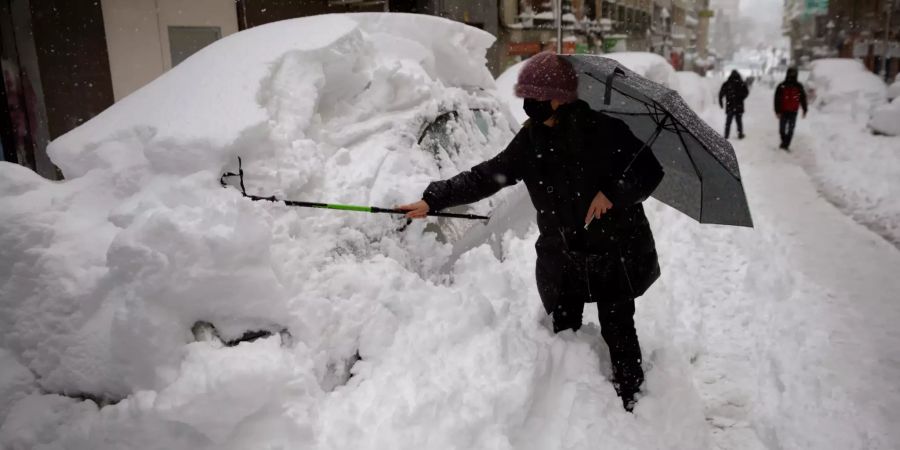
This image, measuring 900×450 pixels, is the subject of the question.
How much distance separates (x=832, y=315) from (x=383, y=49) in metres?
3.79

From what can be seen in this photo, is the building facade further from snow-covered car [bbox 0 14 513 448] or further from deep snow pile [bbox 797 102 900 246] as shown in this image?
snow-covered car [bbox 0 14 513 448]

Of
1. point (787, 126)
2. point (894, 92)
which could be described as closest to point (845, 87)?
point (894, 92)

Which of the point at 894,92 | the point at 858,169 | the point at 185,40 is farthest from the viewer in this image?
the point at 894,92

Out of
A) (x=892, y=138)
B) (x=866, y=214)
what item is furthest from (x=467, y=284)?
(x=892, y=138)

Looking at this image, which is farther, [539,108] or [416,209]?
[416,209]

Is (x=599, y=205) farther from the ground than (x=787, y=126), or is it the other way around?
(x=599, y=205)

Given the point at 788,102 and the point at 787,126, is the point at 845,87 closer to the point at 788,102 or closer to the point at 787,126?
the point at 787,126

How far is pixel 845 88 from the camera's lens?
19.2 metres

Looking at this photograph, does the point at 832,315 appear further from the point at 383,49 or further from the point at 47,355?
the point at 47,355

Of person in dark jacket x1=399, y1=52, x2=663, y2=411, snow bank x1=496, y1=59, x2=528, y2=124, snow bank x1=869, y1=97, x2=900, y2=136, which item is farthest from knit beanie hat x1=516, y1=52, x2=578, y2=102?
snow bank x1=869, y1=97, x2=900, y2=136

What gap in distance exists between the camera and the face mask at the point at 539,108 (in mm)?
2928

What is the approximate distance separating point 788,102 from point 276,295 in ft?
40.7

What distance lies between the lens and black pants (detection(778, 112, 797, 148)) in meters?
12.3

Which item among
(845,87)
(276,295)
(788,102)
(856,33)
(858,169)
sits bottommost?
(858,169)
